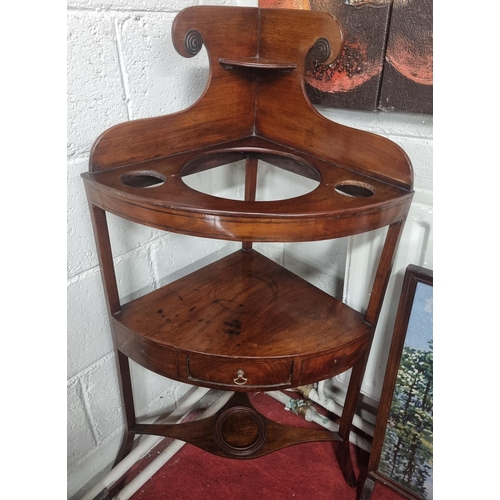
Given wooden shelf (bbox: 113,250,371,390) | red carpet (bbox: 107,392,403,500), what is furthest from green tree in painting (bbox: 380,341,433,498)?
wooden shelf (bbox: 113,250,371,390)

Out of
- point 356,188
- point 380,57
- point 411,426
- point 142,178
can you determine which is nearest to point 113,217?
point 142,178

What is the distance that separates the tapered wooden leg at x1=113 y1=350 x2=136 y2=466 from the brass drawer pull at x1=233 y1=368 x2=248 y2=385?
0.29 metres

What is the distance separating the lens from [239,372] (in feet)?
2.59

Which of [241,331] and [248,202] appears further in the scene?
[241,331]

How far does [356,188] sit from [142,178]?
1.34 ft

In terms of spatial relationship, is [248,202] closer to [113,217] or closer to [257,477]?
[113,217]

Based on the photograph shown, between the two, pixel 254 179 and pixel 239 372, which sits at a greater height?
pixel 254 179

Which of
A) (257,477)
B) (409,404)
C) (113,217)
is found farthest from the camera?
A: (257,477)

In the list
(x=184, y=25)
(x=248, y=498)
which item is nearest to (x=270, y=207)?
(x=184, y=25)

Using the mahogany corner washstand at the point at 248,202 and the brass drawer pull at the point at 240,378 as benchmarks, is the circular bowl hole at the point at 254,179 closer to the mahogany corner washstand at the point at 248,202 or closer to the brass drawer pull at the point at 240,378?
the mahogany corner washstand at the point at 248,202

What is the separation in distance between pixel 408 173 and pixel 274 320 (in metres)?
0.39

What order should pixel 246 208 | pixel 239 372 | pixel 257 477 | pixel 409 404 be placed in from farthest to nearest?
pixel 257 477
pixel 409 404
pixel 239 372
pixel 246 208

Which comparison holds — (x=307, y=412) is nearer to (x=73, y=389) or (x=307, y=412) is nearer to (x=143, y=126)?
(x=73, y=389)

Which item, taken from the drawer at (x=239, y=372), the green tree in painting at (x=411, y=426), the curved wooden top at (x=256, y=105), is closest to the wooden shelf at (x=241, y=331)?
the drawer at (x=239, y=372)
